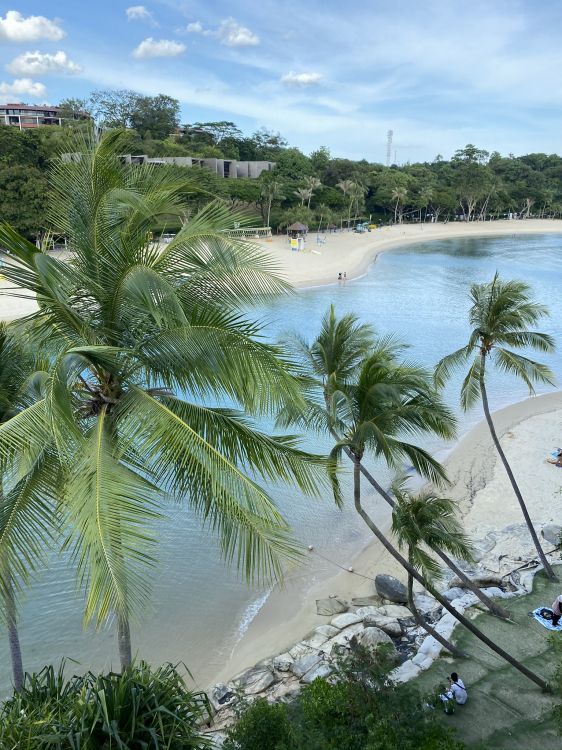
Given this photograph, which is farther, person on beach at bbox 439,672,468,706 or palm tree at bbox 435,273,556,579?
palm tree at bbox 435,273,556,579

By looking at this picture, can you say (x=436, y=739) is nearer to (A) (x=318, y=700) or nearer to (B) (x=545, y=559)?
(A) (x=318, y=700)

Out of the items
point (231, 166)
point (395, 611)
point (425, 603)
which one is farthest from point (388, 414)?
point (231, 166)

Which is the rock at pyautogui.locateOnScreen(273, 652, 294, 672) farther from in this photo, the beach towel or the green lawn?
the beach towel

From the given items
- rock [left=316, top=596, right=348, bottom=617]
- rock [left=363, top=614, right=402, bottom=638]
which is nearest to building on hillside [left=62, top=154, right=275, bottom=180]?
rock [left=316, top=596, right=348, bottom=617]

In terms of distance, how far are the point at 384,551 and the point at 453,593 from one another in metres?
2.26

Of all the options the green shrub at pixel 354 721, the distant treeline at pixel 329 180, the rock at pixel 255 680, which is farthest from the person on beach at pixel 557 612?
the distant treeline at pixel 329 180

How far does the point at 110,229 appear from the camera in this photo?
5703 mm

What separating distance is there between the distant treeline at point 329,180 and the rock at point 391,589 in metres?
35.3

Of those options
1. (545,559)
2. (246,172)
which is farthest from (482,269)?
(545,559)

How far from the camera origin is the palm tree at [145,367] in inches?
176

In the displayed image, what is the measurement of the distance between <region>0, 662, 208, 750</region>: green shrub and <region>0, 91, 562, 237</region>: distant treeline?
125 feet

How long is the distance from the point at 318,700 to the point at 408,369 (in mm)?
4907

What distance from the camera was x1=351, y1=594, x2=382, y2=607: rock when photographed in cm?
1148

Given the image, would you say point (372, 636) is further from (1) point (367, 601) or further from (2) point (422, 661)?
(1) point (367, 601)
